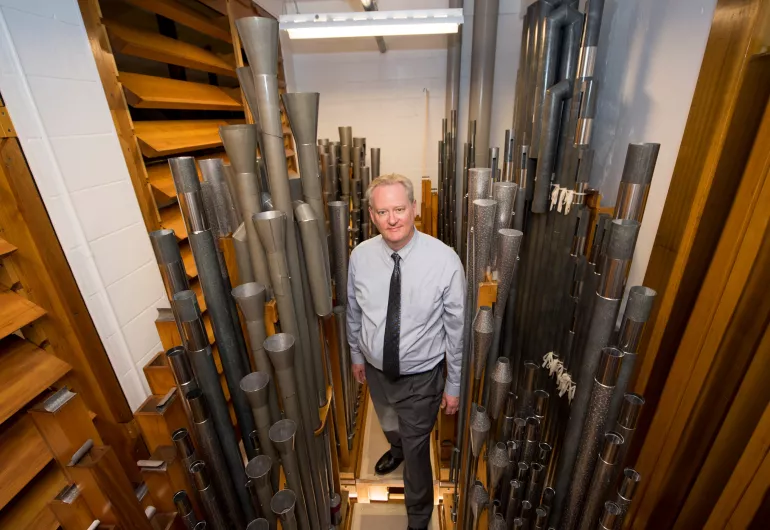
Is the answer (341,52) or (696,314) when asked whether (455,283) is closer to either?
(696,314)

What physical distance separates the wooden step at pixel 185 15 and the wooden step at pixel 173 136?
0.59 metres

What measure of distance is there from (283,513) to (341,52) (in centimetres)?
438

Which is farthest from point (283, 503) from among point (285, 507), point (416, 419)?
point (416, 419)

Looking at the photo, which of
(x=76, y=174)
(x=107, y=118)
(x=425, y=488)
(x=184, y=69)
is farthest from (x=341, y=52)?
(x=425, y=488)

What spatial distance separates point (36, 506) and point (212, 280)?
0.84m

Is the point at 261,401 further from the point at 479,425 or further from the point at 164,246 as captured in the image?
the point at 479,425

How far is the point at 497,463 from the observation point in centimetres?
108

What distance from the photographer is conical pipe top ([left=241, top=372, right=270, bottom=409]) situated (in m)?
0.89

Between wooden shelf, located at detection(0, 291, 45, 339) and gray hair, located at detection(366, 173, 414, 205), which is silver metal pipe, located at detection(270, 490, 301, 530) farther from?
gray hair, located at detection(366, 173, 414, 205)

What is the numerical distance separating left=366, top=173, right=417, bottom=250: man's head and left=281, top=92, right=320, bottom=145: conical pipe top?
19.3 inches

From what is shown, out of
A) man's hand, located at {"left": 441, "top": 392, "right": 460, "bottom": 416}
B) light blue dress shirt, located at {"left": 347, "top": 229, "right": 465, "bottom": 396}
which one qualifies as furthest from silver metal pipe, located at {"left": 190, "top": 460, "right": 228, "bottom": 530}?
man's hand, located at {"left": 441, "top": 392, "right": 460, "bottom": 416}

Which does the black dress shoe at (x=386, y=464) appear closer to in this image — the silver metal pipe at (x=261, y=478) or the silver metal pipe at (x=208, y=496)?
the silver metal pipe at (x=208, y=496)

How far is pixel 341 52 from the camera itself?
3.97 meters

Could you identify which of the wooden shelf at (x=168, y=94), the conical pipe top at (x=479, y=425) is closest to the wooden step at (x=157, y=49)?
the wooden shelf at (x=168, y=94)
